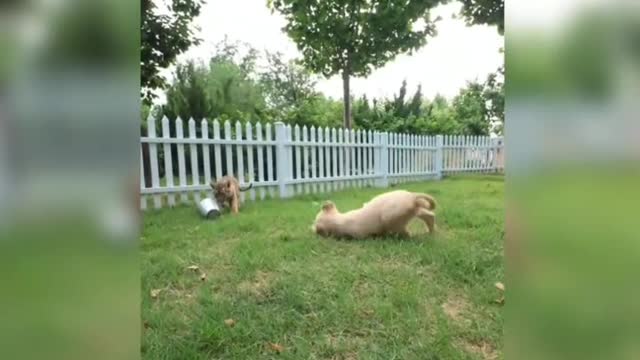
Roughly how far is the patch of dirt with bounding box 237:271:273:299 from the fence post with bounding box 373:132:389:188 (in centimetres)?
Result: 183

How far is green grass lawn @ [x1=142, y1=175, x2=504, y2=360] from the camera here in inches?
38.6

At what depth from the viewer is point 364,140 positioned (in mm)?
3082

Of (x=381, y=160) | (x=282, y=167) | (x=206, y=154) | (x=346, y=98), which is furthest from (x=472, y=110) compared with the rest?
(x=206, y=154)

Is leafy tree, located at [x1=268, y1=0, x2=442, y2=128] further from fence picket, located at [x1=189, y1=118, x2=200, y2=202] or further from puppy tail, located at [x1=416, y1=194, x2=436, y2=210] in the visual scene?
fence picket, located at [x1=189, y1=118, x2=200, y2=202]

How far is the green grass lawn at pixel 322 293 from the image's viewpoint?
0.98m

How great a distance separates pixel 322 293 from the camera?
125 centimetres

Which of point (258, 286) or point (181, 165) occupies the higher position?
point (181, 165)

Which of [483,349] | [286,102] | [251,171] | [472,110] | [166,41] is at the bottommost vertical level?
[483,349]

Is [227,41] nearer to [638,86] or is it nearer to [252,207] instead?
[252,207]

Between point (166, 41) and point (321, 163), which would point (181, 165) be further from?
point (166, 41)

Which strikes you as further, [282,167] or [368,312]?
[282,167]

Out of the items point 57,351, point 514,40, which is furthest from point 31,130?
point 514,40

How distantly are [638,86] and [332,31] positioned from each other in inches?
45.8

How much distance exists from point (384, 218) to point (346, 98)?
2.08 feet
